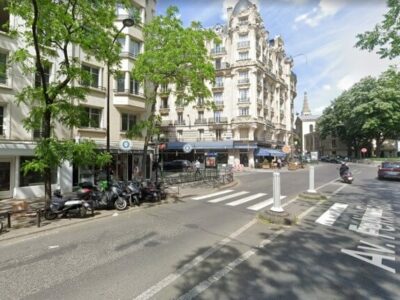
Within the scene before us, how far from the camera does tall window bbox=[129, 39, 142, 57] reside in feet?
61.8

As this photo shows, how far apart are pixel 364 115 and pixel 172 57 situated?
154ft

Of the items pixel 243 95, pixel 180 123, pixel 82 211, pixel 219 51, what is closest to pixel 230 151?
pixel 243 95

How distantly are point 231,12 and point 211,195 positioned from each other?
38.0 metres

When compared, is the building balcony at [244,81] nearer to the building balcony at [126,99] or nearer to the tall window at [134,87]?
the tall window at [134,87]

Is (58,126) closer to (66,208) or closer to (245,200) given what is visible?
(66,208)

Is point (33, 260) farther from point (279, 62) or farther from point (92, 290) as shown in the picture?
point (279, 62)

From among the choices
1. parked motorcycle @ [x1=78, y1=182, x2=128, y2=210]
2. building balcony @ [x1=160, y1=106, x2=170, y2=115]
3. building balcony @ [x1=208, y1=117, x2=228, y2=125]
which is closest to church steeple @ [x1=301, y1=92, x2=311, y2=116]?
building balcony @ [x1=208, y1=117, x2=228, y2=125]

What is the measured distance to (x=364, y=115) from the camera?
4778 cm

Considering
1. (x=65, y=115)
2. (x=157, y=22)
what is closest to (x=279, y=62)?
(x=157, y=22)

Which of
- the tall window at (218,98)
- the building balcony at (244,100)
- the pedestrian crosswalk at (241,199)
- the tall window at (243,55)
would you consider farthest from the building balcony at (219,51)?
the pedestrian crosswalk at (241,199)

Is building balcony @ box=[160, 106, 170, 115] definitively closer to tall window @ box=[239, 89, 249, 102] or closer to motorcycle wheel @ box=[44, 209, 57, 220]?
tall window @ box=[239, 89, 249, 102]

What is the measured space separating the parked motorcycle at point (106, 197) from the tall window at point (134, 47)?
38.5 ft

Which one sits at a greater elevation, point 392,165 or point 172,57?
point 172,57

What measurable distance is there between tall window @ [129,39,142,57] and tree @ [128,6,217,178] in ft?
16.5
